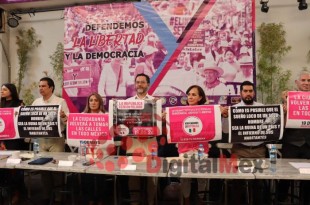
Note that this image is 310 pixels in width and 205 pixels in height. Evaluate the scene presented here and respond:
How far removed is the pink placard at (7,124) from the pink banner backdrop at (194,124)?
6.55 ft

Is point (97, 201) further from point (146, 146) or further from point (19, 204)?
point (19, 204)

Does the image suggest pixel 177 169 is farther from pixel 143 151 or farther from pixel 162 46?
pixel 162 46

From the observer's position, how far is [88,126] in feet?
12.0

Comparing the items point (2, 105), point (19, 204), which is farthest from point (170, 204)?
point (2, 105)

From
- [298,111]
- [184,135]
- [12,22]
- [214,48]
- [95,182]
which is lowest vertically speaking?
[95,182]

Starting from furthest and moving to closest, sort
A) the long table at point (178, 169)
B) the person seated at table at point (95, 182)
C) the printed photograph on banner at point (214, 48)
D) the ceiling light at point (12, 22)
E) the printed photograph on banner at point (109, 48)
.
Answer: the ceiling light at point (12, 22) → the printed photograph on banner at point (109, 48) → the printed photograph on banner at point (214, 48) → the person seated at table at point (95, 182) → the long table at point (178, 169)

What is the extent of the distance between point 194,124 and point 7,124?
234cm

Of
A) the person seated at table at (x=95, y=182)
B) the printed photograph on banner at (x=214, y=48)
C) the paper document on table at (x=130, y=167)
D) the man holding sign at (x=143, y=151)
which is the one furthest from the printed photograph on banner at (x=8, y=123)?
the printed photograph on banner at (x=214, y=48)

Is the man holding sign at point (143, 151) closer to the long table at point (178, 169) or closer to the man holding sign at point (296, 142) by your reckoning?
the long table at point (178, 169)

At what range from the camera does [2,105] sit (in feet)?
14.6

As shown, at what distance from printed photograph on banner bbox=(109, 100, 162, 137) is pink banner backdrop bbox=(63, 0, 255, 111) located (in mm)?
2254

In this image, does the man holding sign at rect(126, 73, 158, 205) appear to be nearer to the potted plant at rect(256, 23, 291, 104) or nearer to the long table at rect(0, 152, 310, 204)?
the long table at rect(0, 152, 310, 204)

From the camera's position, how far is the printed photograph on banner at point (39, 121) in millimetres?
3834

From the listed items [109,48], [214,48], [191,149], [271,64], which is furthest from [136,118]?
[271,64]
